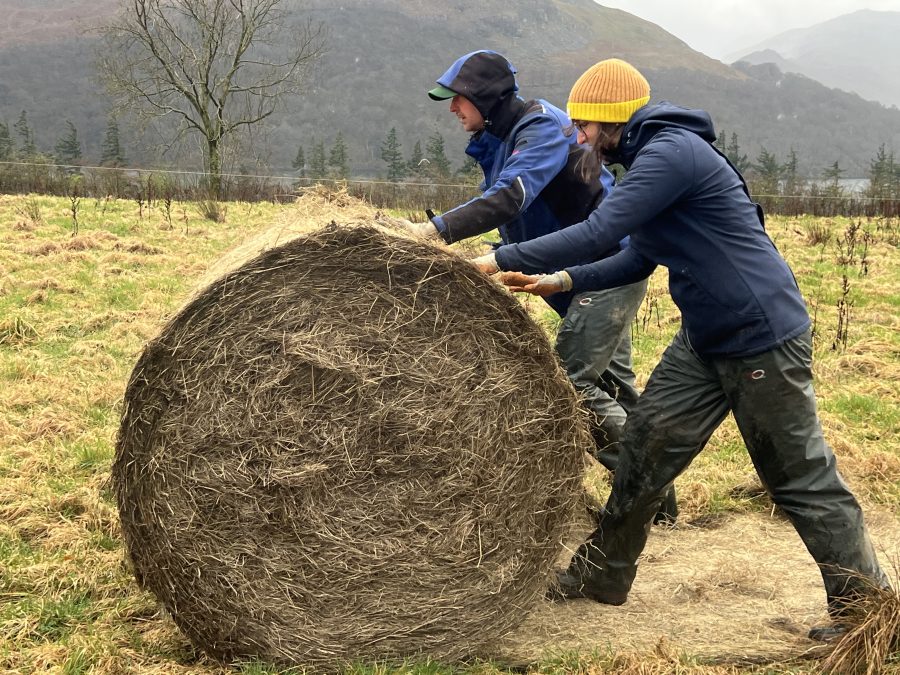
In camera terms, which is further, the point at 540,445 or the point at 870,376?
the point at 870,376

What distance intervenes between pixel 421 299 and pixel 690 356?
4.00ft

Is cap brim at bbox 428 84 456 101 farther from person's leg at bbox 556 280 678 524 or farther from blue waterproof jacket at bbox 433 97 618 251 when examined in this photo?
person's leg at bbox 556 280 678 524

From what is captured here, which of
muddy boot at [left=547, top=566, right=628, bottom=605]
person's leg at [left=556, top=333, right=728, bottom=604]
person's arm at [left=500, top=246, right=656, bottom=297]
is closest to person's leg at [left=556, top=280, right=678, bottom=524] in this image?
person's arm at [left=500, top=246, right=656, bottom=297]

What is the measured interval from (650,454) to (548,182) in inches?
54.0

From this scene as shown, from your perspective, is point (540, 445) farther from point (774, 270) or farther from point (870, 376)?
point (870, 376)

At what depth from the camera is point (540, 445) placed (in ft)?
11.0

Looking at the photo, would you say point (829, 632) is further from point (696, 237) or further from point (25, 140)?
point (25, 140)

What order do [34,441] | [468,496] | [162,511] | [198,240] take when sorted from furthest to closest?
[198,240] < [34,441] < [468,496] < [162,511]

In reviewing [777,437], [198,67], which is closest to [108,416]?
[777,437]

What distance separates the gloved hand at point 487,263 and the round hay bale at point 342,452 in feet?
0.22

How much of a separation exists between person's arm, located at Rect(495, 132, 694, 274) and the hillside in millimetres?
102699

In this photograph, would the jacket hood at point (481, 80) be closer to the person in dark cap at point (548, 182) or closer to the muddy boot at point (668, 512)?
the person in dark cap at point (548, 182)

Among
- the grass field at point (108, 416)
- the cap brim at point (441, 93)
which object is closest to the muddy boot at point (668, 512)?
the grass field at point (108, 416)

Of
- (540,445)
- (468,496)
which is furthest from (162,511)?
(540,445)
